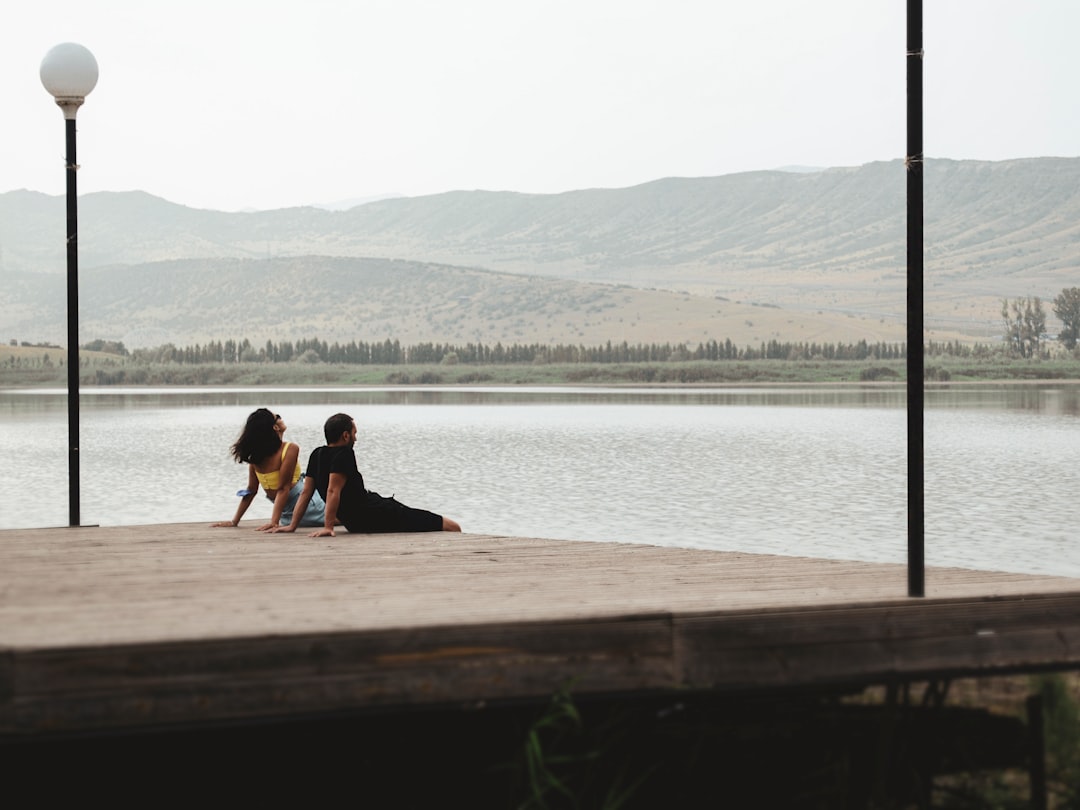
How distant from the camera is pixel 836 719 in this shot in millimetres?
5293

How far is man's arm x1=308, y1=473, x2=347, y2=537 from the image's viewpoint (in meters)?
7.62

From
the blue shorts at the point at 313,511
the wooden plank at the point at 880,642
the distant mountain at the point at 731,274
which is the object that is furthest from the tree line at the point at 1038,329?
the wooden plank at the point at 880,642

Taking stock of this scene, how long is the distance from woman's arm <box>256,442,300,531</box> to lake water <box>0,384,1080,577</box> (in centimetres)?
642

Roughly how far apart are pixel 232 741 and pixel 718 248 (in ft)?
620

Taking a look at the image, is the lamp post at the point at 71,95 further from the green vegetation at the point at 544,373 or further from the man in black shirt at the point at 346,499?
the green vegetation at the point at 544,373

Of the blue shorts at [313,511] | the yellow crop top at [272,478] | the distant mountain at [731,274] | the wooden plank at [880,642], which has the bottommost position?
the wooden plank at [880,642]

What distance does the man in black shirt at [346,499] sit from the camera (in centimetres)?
771

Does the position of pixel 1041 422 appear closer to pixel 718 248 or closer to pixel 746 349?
pixel 746 349

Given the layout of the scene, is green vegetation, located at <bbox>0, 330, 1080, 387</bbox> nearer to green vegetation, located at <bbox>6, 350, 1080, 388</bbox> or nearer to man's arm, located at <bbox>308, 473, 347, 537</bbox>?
green vegetation, located at <bbox>6, 350, 1080, 388</bbox>

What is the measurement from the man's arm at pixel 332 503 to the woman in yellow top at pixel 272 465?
0.29 metres

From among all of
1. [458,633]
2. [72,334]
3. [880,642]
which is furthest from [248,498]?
[880,642]

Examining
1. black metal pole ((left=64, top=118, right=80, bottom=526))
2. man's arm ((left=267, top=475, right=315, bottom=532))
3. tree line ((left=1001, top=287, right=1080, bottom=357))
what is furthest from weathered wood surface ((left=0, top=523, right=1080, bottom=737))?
tree line ((left=1001, top=287, right=1080, bottom=357))

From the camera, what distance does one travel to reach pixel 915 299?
5.15 metres

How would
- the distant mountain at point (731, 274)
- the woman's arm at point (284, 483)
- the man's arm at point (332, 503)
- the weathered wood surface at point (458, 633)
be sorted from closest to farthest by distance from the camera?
the weathered wood surface at point (458, 633) < the man's arm at point (332, 503) < the woman's arm at point (284, 483) < the distant mountain at point (731, 274)
